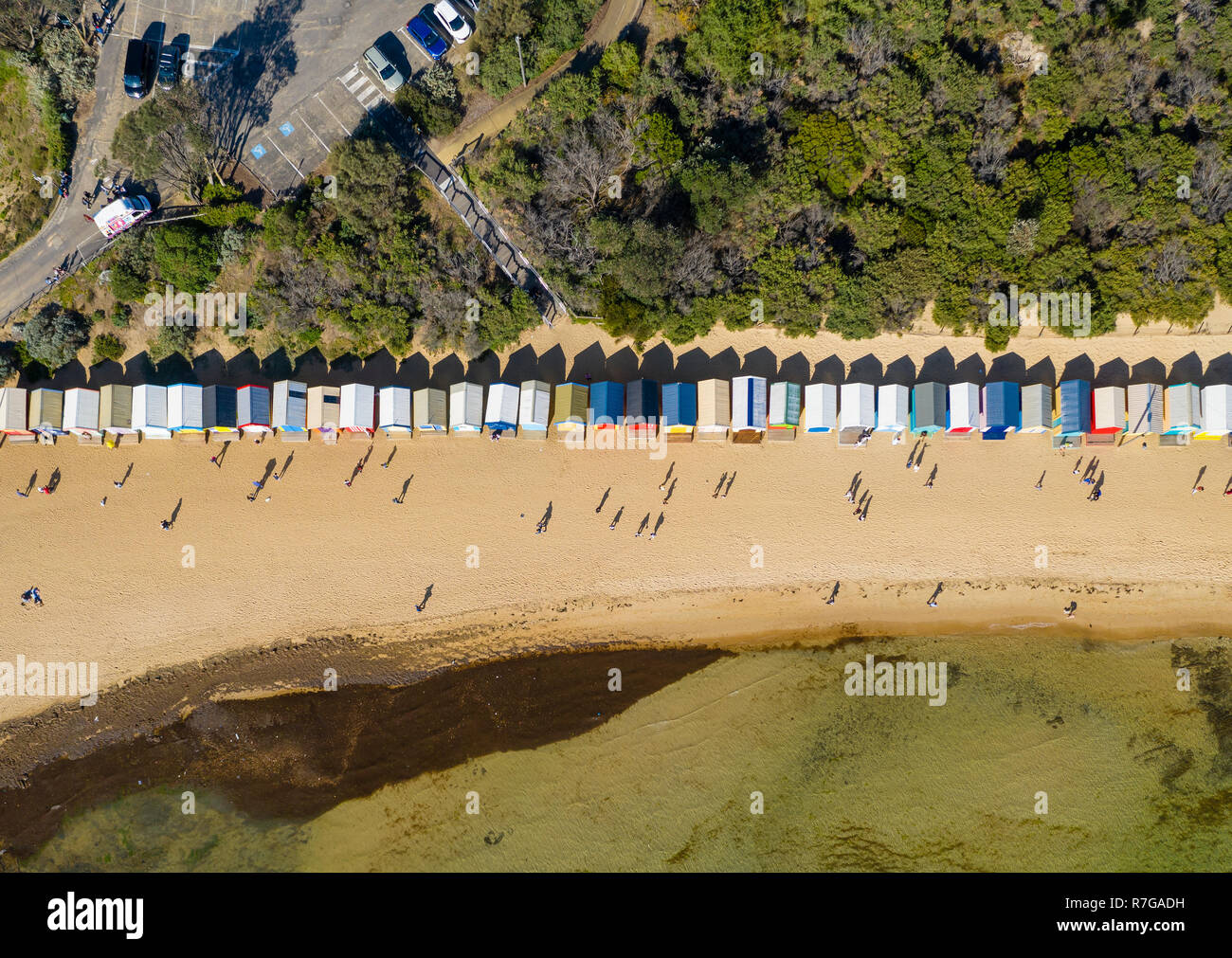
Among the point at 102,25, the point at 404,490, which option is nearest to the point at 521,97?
the point at 404,490

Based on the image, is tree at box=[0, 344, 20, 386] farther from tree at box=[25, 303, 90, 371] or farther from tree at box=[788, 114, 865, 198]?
tree at box=[788, 114, 865, 198]

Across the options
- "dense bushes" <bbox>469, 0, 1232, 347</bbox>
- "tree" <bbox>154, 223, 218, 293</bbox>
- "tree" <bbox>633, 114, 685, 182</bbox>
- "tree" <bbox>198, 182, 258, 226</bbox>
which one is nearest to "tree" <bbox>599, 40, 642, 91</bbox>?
"dense bushes" <bbox>469, 0, 1232, 347</bbox>

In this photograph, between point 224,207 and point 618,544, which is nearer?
point 224,207

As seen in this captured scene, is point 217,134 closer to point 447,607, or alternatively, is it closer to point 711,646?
point 447,607

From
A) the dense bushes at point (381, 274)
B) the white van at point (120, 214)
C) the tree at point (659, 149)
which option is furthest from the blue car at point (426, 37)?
the white van at point (120, 214)

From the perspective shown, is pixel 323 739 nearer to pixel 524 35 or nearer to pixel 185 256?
pixel 185 256

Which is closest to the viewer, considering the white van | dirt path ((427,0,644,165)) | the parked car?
the white van
